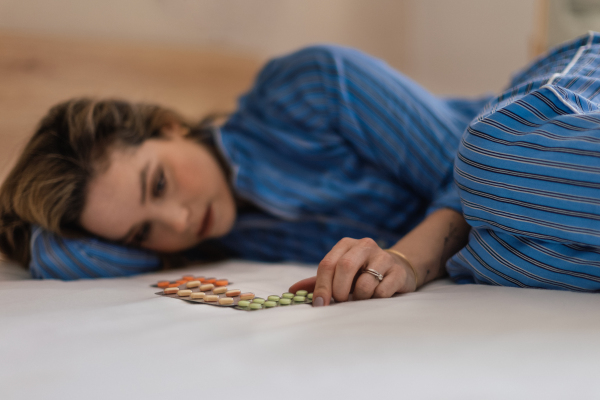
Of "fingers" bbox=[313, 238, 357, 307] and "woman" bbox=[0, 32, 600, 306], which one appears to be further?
"woman" bbox=[0, 32, 600, 306]

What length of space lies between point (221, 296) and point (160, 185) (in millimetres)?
401

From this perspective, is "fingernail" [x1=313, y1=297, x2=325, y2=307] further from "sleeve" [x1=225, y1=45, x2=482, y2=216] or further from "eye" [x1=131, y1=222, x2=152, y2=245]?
"eye" [x1=131, y1=222, x2=152, y2=245]

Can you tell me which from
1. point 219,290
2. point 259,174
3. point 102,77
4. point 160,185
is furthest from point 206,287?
point 102,77

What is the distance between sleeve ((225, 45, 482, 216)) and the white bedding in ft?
1.55

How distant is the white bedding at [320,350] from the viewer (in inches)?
15.1

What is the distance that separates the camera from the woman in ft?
3.33

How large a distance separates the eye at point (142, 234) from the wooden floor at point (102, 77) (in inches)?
16.4

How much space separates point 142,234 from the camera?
1.09 meters

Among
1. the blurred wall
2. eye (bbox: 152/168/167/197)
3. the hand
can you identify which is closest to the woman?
eye (bbox: 152/168/167/197)

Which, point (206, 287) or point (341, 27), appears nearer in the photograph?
point (206, 287)

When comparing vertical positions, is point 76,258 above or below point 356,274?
below

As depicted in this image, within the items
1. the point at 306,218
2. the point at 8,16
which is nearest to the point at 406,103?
the point at 306,218

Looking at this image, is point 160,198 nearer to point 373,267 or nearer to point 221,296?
point 221,296

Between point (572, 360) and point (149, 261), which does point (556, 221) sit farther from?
point (149, 261)
